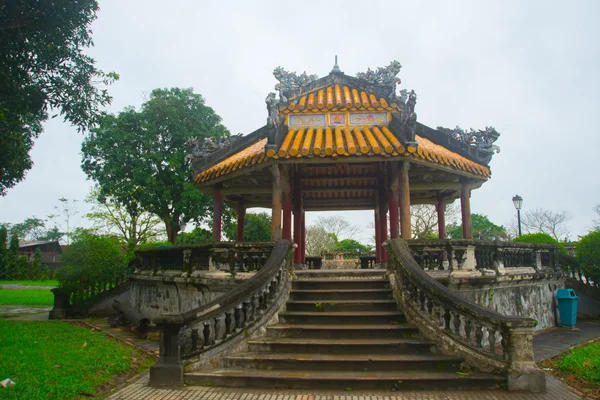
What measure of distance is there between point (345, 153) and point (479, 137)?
4706mm

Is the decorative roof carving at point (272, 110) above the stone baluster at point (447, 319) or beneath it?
above

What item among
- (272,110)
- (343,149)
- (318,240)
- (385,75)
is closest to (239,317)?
(343,149)

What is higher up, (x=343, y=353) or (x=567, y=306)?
(x=567, y=306)

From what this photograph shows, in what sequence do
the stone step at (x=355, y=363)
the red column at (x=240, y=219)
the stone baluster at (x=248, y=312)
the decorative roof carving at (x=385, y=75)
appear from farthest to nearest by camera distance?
the red column at (x=240, y=219)
the decorative roof carving at (x=385, y=75)
the stone baluster at (x=248, y=312)
the stone step at (x=355, y=363)

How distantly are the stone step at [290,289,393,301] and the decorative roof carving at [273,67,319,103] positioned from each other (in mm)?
6036

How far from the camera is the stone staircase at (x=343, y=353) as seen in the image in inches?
215

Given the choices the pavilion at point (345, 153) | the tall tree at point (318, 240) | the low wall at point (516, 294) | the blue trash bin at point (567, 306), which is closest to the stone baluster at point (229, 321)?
the pavilion at point (345, 153)

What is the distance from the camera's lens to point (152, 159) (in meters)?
26.9

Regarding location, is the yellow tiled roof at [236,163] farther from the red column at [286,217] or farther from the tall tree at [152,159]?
the tall tree at [152,159]

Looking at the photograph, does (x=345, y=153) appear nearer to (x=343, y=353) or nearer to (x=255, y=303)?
(x=255, y=303)

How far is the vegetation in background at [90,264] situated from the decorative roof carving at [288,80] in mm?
10758

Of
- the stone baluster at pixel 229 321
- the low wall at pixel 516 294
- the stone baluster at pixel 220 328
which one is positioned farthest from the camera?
the low wall at pixel 516 294

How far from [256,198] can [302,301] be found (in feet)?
27.2

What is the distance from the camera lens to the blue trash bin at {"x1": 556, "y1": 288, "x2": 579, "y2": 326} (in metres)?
11.2
